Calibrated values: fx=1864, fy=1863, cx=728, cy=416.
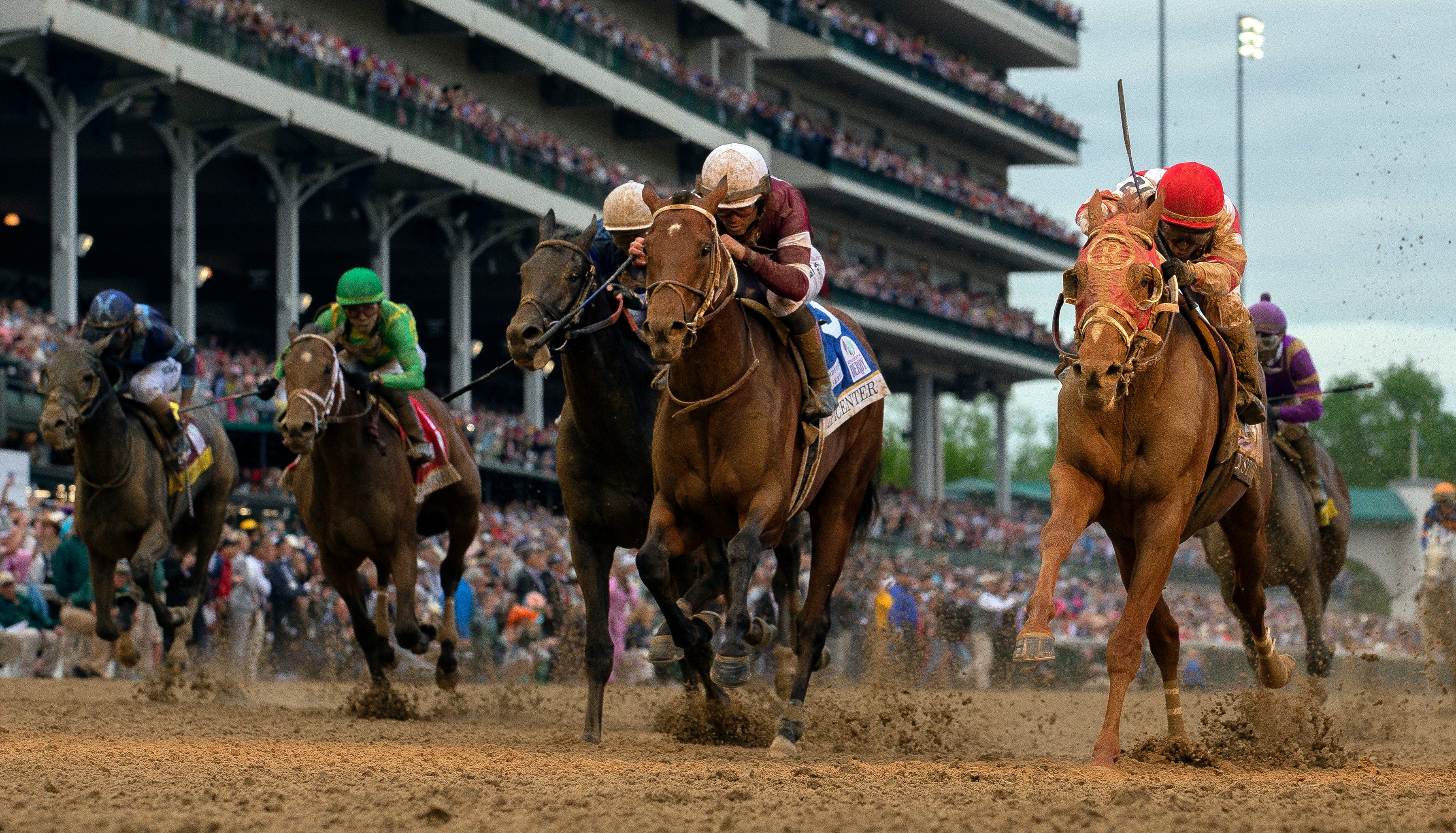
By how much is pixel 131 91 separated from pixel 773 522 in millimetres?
20109

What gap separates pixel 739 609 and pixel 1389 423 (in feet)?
277

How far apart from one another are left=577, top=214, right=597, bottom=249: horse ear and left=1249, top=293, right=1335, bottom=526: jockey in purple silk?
4756 mm

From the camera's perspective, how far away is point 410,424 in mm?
11844

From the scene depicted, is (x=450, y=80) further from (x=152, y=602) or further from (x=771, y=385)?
(x=771, y=385)

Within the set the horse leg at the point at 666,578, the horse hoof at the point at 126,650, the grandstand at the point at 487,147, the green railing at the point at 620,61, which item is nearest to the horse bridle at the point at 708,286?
the horse leg at the point at 666,578

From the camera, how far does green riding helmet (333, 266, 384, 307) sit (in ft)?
37.8

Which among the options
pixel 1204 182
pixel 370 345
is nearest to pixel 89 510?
pixel 370 345

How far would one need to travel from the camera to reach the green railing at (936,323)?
48.1 meters

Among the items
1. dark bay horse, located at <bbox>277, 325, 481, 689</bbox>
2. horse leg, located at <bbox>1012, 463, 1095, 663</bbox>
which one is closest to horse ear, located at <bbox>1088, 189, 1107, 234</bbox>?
horse leg, located at <bbox>1012, 463, 1095, 663</bbox>

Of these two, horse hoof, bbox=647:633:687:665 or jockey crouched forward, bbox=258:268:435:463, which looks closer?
horse hoof, bbox=647:633:687:665

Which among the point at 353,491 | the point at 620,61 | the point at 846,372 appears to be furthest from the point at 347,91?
the point at 846,372

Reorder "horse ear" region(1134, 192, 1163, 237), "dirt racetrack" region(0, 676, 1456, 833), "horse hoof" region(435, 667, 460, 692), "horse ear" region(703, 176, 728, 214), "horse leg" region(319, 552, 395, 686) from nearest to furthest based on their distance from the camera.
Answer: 1. "dirt racetrack" region(0, 676, 1456, 833)
2. "horse ear" region(1134, 192, 1163, 237)
3. "horse ear" region(703, 176, 728, 214)
4. "horse leg" region(319, 552, 395, 686)
5. "horse hoof" region(435, 667, 460, 692)

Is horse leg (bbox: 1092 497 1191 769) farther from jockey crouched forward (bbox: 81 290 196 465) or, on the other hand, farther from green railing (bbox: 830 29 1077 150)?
green railing (bbox: 830 29 1077 150)

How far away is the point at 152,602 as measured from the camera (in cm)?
1273
